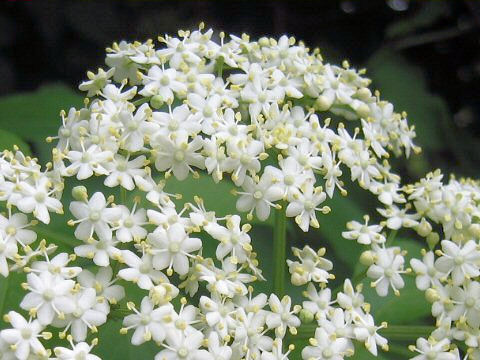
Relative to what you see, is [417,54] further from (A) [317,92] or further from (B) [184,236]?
(B) [184,236]

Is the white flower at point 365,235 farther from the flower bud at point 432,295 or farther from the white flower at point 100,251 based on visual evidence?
the white flower at point 100,251

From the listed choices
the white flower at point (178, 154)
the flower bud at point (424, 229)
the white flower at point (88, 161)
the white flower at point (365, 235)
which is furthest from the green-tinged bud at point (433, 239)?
the white flower at point (88, 161)

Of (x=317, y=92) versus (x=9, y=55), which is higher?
(x=9, y=55)

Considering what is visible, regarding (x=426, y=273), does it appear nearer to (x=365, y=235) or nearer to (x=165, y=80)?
(x=365, y=235)

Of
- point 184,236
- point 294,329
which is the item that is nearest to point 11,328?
point 184,236

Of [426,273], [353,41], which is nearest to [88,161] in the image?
[426,273]

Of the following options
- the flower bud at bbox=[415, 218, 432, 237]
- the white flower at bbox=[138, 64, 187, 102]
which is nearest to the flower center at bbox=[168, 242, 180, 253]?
the white flower at bbox=[138, 64, 187, 102]
